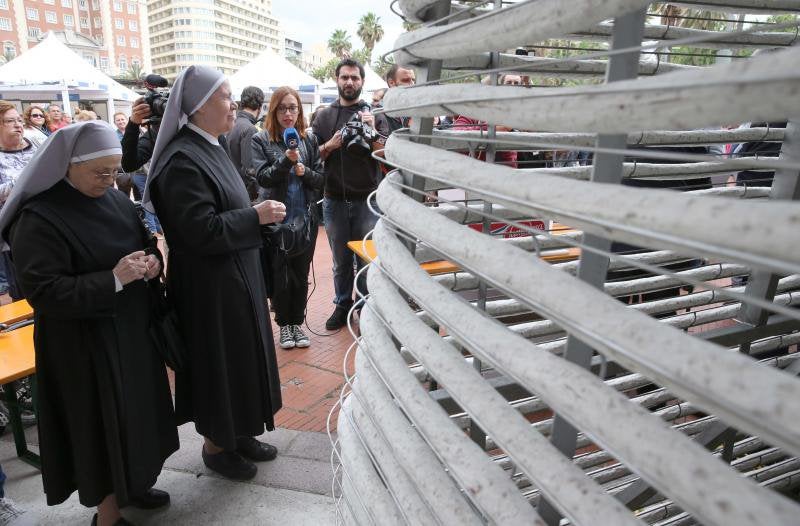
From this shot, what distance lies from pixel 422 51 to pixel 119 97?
1485 centimetres

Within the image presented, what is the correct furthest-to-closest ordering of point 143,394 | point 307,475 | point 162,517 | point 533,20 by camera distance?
point 307,475 < point 162,517 < point 143,394 < point 533,20

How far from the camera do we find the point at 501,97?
2.18 ft

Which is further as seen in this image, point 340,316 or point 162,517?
point 340,316

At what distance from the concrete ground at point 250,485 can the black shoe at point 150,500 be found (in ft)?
0.11

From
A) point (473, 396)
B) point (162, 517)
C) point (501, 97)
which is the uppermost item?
point (501, 97)

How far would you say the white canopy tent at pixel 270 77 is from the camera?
13.4 m

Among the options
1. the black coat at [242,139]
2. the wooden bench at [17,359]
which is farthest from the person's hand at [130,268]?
the black coat at [242,139]

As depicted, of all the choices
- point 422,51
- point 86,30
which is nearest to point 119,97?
point 422,51

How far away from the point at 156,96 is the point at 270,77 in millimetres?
11245

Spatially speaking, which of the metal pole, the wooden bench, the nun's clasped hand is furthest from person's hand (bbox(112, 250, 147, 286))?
the metal pole

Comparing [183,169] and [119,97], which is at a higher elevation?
[119,97]

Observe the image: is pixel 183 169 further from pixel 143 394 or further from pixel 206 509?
pixel 206 509

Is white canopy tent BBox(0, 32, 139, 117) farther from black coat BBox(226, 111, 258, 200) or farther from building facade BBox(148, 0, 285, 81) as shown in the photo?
building facade BBox(148, 0, 285, 81)

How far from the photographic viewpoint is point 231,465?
8.90 ft
